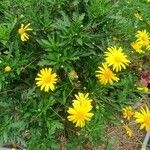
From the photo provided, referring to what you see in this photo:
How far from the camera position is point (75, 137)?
2.72 m

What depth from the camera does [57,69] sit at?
99.3 inches

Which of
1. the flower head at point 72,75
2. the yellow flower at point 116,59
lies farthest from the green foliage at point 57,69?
the yellow flower at point 116,59

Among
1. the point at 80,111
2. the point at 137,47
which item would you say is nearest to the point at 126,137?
the point at 137,47

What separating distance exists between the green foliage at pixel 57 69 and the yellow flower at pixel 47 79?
1.7 inches

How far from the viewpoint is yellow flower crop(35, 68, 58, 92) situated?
8.09 feet

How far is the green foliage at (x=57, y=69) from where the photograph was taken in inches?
98.5

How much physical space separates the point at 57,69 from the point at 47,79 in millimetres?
97

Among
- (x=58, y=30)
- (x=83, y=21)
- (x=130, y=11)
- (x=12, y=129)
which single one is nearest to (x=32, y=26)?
(x=58, y=30)

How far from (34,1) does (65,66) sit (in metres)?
0.46

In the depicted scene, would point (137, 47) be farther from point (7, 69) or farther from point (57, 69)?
point (7, 69)

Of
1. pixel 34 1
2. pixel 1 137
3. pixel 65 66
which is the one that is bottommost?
pixel 1 137

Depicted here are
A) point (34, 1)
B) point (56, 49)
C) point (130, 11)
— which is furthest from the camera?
point (130, 11)

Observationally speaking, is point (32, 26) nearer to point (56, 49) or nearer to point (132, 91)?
point (56, 49)

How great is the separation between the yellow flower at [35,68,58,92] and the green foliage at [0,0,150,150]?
4cm
